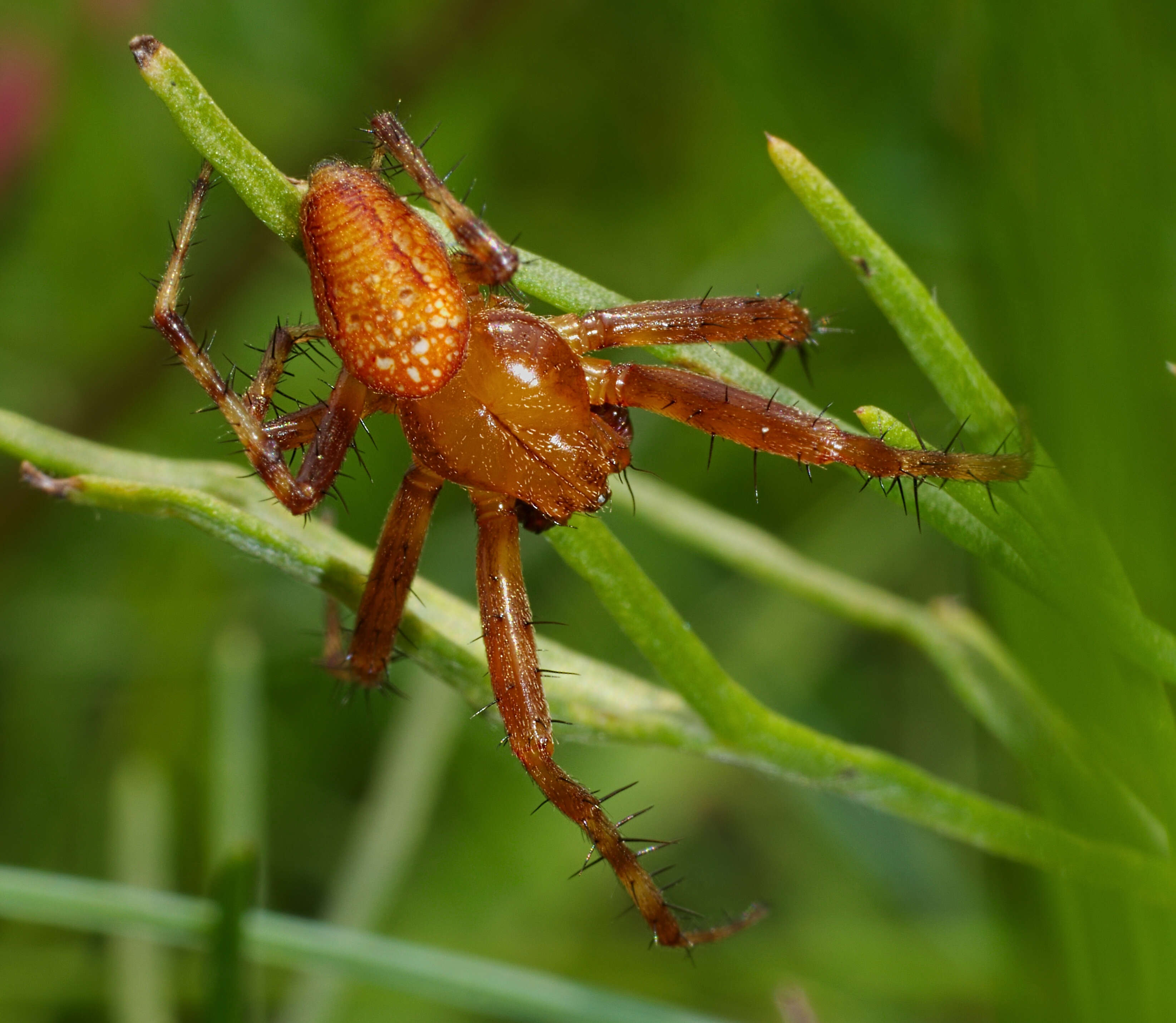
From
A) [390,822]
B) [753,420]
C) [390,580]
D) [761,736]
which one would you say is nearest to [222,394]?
[390,580]

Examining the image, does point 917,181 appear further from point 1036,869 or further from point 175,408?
point 175,408

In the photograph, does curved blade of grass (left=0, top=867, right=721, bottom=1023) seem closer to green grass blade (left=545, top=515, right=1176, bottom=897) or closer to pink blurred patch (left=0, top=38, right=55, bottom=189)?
green grass blade (left=545, top=515, right=1176, bottom=897)

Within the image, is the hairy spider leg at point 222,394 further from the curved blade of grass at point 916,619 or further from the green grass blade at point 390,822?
the green grass blade at point 390,822

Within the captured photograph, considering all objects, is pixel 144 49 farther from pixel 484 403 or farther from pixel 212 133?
pixel 484 403

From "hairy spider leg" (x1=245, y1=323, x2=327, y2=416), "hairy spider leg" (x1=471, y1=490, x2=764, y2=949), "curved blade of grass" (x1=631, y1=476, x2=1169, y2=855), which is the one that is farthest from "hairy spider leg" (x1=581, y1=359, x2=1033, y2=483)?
"hairy spider leg" (x1=245, y1=323, x2=327, y2=416)

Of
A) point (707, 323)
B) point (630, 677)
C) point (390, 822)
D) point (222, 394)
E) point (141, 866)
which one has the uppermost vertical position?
point (707, 323)
